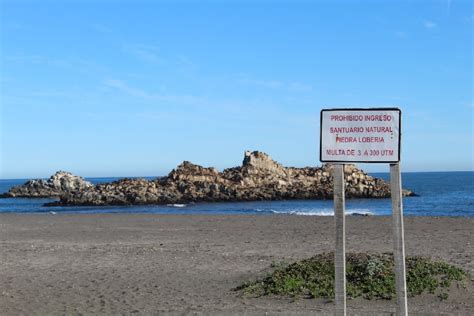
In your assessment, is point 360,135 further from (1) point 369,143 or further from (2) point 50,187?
(2) point 50,187

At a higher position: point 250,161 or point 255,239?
point 250,161

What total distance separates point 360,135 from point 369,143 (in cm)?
12

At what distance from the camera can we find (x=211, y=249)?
17.4 meters

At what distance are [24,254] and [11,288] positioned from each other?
18.8ft

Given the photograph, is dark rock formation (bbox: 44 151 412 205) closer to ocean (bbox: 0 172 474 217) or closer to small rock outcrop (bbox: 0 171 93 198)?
ocean (bbox: 0 172 474 217)

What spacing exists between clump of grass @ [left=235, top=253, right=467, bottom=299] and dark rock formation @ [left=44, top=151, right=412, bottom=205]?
4777cm

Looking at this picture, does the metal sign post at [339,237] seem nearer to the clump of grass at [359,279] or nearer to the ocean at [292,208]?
the clump of grass at [359,279]

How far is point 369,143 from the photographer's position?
575 centimetres

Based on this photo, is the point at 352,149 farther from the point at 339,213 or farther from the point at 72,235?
the point at 72,235

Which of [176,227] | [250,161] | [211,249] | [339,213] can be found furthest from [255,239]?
[250,161]

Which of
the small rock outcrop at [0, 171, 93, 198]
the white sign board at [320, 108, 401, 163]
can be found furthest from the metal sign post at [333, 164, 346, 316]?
the small rock outcrop at [0, 171, 93, 198]

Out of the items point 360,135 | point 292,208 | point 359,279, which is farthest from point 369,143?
point 292,208

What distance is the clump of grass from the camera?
970 cm

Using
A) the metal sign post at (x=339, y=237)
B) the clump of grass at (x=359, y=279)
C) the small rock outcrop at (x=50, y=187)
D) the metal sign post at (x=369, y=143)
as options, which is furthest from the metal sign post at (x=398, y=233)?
the small rock outcrop at (x=50, y=187)
